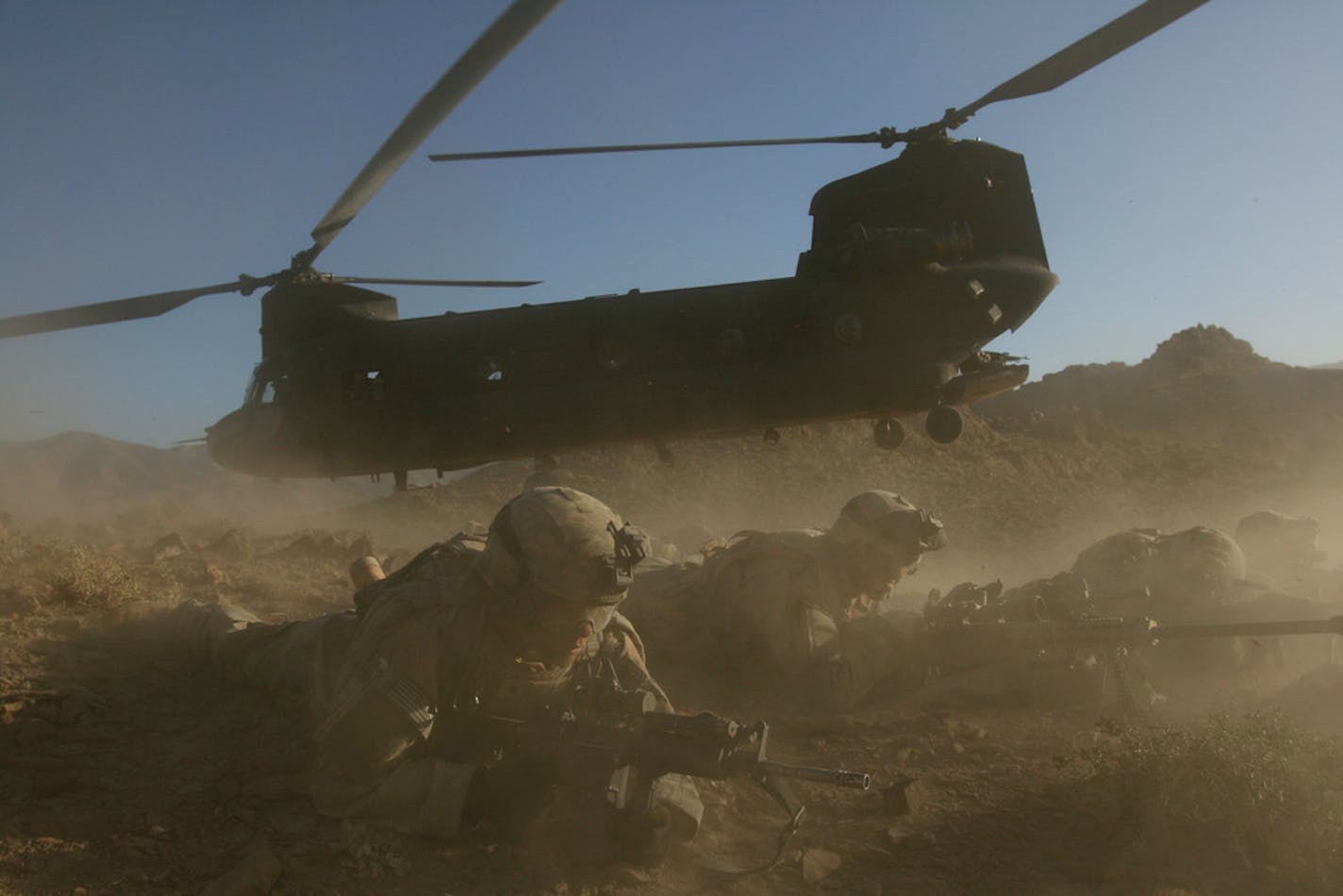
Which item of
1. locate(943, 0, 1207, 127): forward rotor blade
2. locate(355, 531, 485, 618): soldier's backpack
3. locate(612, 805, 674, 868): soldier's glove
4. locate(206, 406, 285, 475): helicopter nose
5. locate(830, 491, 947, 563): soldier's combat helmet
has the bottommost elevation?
locate(612, 805, 674, 868): soldier's glove

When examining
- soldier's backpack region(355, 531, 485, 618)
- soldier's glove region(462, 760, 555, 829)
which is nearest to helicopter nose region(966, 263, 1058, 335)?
soldier's backpack region(355, 531, 485, 618)

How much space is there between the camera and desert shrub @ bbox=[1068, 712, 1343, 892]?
4.38 m

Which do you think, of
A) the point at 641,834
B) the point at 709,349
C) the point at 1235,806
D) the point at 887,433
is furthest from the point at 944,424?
the point at 641,834

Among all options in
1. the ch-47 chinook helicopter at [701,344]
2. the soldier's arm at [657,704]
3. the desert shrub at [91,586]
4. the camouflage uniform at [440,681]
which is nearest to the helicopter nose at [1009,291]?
the ch-47 chinook helicopter at [701,344]

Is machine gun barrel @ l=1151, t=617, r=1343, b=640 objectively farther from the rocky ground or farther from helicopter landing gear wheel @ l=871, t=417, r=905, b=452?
helicopter landing gear wheel @ l=871, t=417, r=905, b=452

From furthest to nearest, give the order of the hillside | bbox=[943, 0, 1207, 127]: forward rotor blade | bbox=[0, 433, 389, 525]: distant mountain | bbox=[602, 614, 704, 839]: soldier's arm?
bbox=[0, 433, 389, 525]: distant mountain → the hillside → bbox=[943, 0, 1207, 127]: forward rotor blade → bbox=[602, 614, 704, 839]: soldier's arm

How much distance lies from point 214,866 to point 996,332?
295 inches

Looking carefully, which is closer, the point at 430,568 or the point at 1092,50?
the point at 430,568

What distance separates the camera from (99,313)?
8.71 metres

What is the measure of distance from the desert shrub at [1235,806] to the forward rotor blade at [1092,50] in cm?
533

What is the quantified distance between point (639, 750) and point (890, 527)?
372 centimetres

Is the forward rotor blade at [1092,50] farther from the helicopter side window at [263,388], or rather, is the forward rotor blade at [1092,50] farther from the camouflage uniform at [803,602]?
the helicopter side window at [263,388]

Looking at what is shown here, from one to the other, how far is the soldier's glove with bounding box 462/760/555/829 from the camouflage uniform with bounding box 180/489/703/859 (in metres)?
0.02

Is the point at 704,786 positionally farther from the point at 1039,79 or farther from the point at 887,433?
the point at 1039,79
